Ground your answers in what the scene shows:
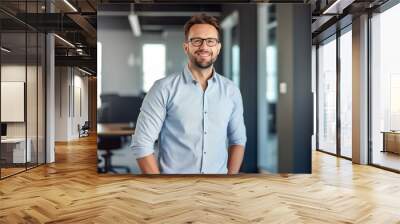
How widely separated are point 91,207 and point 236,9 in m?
3.26

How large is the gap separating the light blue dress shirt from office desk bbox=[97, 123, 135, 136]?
0.14 meters

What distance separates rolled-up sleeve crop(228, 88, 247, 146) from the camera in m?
5.44

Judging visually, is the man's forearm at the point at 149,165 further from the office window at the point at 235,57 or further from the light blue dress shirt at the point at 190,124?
the office window at the point at 235,57

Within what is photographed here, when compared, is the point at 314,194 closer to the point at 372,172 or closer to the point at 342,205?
the point at 342,205

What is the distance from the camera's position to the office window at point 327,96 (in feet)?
30.5

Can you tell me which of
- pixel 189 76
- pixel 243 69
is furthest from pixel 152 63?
pixel 243 69

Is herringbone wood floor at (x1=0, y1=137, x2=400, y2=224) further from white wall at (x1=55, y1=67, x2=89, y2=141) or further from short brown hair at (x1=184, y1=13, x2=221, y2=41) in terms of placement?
white wall at (x1=55, y1=67, x2=89, y2=141)

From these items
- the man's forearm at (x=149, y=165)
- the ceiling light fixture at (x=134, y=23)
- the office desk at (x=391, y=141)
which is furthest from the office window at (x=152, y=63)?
the office desk at (x=391, y=141)

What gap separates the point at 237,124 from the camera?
5473 millimetres

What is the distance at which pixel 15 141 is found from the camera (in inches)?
255

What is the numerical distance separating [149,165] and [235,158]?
1.19m

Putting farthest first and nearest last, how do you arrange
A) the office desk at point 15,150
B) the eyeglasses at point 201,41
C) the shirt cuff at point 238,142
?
1. the office desk at point 15,150
2. the shirt cuff at point 238,142
3. the eyeglasses at point 201,41

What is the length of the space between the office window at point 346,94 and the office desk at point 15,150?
6.25 meters

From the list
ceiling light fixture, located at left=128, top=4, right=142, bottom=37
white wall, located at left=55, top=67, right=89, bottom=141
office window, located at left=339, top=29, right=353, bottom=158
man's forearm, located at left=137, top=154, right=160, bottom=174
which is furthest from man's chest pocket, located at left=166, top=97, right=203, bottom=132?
white wall, located at left=55, top=67, right=89, bottom=141
